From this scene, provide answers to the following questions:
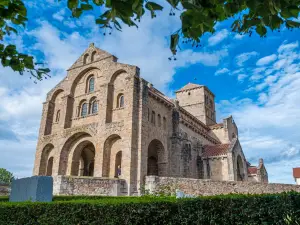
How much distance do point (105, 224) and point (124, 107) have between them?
18.3 metres

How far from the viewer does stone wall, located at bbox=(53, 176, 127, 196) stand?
20.2 m

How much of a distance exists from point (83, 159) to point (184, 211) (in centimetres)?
2568

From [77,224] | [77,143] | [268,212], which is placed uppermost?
[77,143]

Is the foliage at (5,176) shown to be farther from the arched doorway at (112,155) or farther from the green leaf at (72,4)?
the green leaf at (72,4)

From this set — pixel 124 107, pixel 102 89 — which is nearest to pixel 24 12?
pixel 124 107

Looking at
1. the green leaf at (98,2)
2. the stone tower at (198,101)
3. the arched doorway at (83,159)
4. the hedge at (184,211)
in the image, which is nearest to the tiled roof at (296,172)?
the stone tower at (198,101)

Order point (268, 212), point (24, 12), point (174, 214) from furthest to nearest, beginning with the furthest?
1. point (174, 214)
2. point (268, 212)
3. point (24, 12)

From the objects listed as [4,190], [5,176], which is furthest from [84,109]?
[5,176]

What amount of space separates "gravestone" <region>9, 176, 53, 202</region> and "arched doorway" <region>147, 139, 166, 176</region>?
14.9 meters

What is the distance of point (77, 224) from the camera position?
9.31m

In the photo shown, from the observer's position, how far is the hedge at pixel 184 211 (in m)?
7.59

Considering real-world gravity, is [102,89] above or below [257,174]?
above

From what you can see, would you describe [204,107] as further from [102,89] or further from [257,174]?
[102,89]

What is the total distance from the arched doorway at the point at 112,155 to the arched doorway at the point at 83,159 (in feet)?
12.1
